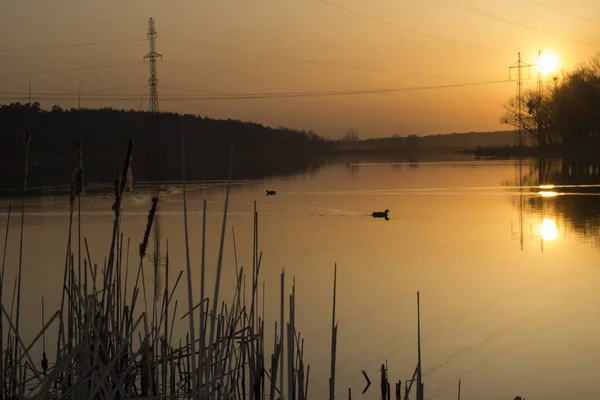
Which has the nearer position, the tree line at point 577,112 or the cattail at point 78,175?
the cattail at point 78,175

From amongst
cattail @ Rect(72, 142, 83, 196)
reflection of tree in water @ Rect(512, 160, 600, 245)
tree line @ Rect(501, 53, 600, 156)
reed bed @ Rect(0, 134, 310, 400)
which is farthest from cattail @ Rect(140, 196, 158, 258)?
tree line @ Rect(501, 53, 600, 156)

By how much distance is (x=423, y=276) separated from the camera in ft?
33.8

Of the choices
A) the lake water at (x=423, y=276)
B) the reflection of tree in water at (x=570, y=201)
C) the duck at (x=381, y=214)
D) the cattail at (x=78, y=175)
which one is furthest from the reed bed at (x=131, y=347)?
the duck at (x=381, y=214)

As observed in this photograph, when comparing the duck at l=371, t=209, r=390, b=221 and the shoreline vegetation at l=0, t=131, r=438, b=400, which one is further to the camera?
the duck at l=371, t=209, r=390, b=221

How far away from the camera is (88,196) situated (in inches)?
988

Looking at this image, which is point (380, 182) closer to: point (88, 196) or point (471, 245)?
point (88, 196)

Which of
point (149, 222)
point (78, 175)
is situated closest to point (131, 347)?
point (149, 222)

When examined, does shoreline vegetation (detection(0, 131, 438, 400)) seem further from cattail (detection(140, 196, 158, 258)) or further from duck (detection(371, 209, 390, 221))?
duck (detection(371, 209, 390, 221))

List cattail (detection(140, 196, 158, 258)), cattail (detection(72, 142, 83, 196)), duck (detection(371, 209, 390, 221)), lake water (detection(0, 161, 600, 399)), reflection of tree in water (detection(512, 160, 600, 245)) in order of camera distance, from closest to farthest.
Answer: cattail (detection(72, 142, 83, 196))
cattail (detection(140, 196, 158, 258))
lake water (detection(0, 161, 600, 399))
reflection of tree in water (detection(512, 160, 600, 245))
duck (detection(371, 209, 390, 221))

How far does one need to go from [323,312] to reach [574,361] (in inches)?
98.4

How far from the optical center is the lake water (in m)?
6.35

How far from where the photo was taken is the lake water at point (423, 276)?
6348 mm

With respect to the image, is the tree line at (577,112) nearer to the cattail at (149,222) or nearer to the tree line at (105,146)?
the tree line at (105,146)

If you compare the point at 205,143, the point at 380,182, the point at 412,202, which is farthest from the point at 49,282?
the point at 205,143
